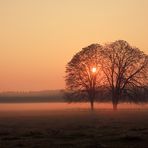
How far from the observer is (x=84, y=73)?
265ft

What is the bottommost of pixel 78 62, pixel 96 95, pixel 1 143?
pixel 1 143

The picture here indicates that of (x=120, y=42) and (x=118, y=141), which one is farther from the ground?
(x=120, y=42)

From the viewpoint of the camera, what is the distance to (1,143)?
2672cm

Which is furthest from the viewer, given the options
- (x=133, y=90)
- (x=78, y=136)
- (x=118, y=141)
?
(x=133, y=90)

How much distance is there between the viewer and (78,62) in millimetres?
79625

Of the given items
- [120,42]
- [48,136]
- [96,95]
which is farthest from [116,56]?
[48,136]

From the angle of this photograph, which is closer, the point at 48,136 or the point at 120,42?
the point at 48,136

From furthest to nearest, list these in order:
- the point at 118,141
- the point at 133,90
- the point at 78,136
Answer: the point at 133,90
the point at 78,136
the point at 118,141

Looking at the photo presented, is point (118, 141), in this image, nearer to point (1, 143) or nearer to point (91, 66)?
point (1, 143)

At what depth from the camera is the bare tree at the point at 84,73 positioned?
7981 centimetres

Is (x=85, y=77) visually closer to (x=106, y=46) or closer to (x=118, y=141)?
(x=106, y=46)

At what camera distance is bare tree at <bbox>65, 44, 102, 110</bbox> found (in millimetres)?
79812

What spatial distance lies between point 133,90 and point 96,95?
7.42 metres

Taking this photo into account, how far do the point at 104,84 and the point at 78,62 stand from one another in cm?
582
